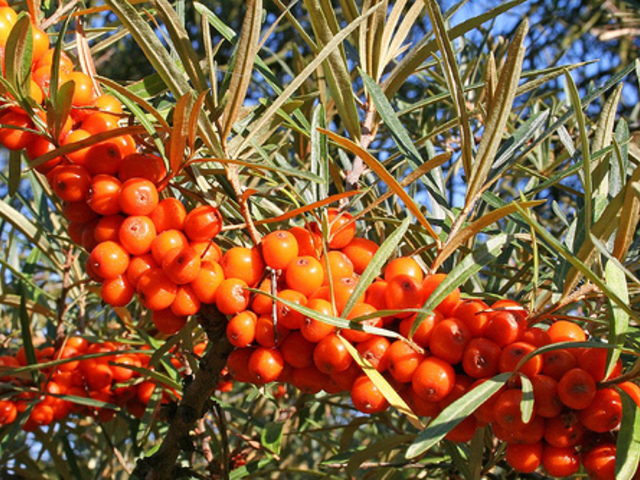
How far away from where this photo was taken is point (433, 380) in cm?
58

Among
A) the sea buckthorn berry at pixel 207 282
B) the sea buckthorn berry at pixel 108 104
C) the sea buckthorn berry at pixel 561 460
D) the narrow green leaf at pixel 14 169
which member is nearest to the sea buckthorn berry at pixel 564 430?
the sea buckthorn berry at pixel 561 460

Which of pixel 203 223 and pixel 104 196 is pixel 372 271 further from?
pixel 104 196

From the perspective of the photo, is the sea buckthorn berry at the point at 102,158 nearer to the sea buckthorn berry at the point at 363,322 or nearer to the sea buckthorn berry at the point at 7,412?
the sea buckthorn berry at the point at 363,322

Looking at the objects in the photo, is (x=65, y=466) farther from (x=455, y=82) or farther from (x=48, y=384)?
(x=455, y=82)

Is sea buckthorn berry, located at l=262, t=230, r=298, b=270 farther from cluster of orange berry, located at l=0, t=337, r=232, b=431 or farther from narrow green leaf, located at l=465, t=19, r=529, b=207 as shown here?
cluster of orange berry, located at l=0, t=337, r=232, b=431

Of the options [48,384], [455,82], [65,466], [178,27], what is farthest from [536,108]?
[65,466]

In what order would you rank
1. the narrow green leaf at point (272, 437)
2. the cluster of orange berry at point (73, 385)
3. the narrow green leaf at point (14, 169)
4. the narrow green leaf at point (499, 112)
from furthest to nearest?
the cluster of orange berry at point (73, 385), the narrow green leaf at point (272, 437), the narrow green leaf at point (14, 169), the narrow green leaf at point (499, 112)

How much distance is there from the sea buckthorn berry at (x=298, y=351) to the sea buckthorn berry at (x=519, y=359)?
201 mm

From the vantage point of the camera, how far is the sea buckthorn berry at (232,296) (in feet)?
2.13

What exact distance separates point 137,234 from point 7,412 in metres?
0.64

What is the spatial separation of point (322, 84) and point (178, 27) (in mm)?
477

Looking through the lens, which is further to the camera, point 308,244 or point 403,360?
point 308,244

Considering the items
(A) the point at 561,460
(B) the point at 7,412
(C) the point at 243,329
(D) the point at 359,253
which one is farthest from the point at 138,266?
(B) the point at 7,412

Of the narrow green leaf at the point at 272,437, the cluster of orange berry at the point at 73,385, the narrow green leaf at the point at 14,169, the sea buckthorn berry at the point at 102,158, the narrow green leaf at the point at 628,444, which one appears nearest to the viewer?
the narrow green leaf at the point at 628,444
